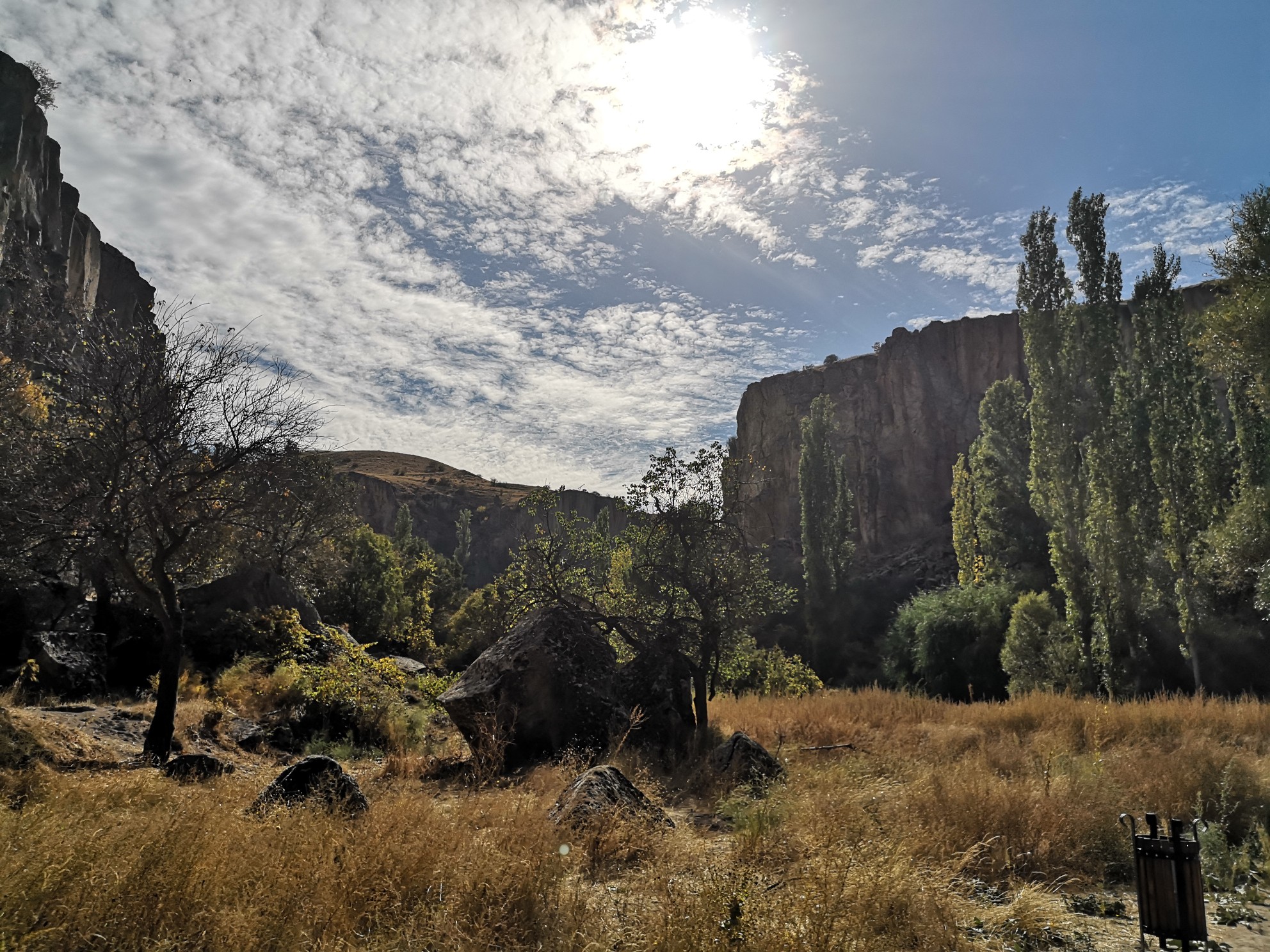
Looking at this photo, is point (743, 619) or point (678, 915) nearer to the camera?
point (678, 915)

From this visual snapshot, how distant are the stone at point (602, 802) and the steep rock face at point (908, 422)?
174 ft

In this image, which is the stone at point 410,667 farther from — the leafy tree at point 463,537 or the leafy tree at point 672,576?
the leafy tree at point 463,537

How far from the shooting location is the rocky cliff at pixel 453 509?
287 feet

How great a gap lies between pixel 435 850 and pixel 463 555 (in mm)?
75795

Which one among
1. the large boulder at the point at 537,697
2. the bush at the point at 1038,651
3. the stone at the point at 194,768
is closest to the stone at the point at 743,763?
the large boulder at the point at 537,697

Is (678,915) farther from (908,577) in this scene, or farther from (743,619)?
(908,577)

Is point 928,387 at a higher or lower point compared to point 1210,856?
higher

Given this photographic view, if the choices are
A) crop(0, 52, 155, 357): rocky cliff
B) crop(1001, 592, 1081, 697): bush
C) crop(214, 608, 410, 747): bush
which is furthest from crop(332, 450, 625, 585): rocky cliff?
crop(214, 608, 410, 747): bush

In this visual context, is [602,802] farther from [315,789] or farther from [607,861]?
[315,789]

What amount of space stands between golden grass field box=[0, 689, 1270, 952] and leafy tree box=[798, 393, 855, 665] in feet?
114

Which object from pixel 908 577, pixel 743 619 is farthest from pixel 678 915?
pixel 908 577

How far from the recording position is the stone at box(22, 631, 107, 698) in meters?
12.2

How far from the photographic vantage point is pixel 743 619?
14047 millimetres

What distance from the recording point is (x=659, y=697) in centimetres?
1137
